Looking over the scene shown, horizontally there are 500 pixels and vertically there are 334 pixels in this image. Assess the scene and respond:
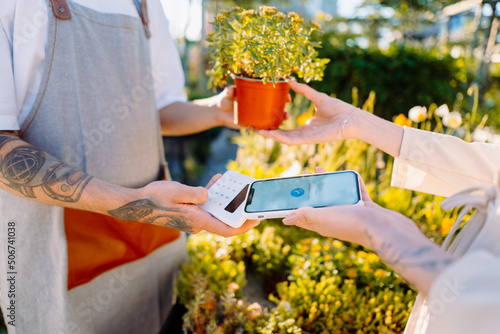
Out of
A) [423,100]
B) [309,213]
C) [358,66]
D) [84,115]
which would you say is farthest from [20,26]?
[423,100]

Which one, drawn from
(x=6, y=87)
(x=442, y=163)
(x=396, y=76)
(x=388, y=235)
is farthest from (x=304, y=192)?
(x=396, y=76)

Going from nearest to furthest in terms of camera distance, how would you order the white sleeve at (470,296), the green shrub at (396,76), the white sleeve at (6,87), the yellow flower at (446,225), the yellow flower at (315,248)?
the white sleeve at (470,296) < the white sleeve at (6,87) < the yellow flower at (315,248) < the yellow flower at (446,225) < the green shrub at (396,76)

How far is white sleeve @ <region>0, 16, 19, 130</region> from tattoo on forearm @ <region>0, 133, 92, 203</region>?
0.05 m

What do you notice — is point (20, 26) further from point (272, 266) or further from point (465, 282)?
point (272, 266)

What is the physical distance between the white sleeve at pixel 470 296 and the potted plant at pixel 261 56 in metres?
0.83

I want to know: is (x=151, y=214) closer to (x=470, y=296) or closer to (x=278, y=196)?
(x=278, y=196)

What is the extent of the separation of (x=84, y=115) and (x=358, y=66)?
4.58m

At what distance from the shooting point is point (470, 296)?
0.62 meters

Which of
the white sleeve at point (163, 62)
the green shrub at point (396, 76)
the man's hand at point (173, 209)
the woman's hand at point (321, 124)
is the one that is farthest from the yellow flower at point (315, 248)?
the green shrub at point (396, 76)

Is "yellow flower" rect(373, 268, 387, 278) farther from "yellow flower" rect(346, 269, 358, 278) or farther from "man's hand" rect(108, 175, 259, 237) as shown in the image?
"man's hand" rect(108, 175, 259, 237)

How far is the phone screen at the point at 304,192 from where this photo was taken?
102cm

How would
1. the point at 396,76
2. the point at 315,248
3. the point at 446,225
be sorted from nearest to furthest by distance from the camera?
1. the point at 315,248
2. the point at 446,225
3. the point at 396,76

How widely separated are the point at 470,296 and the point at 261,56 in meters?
0.97

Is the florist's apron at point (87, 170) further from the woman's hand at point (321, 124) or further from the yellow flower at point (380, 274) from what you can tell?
the yellow flower at point (380, 274)
